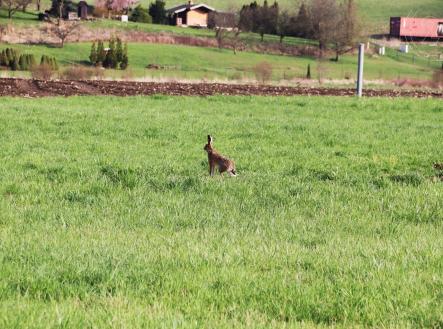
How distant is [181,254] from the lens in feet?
19.9

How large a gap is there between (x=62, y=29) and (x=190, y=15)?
3770cm

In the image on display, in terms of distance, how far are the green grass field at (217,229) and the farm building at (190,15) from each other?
99894mm

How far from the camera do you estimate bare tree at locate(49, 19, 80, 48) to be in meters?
74.4

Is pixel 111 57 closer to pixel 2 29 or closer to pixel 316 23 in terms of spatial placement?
pixel 2 29

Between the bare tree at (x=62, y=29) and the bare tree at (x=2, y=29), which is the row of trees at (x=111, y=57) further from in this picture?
the bare tree at (x=2, y=29)

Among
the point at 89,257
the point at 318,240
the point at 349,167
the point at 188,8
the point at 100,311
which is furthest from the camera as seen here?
the point at 188,8

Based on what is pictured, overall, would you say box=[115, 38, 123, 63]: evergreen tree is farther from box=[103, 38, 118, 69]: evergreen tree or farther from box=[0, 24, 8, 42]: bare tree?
box=[0, 24, 8, 42]: bare tree

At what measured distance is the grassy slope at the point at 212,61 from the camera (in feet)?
208

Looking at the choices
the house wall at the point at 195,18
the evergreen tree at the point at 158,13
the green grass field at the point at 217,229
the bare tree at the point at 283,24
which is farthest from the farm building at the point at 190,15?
the green grass field at the point at 217,229

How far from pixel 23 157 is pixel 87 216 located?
15.5 ft

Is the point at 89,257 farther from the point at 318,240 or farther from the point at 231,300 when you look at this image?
the point at 318,240

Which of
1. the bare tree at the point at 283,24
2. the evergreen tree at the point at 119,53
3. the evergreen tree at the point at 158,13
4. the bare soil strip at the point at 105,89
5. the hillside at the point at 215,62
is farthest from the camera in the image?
the evergreen tree at the point at 158,13

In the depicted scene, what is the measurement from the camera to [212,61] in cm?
7300

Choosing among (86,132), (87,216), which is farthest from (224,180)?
(86,132)
